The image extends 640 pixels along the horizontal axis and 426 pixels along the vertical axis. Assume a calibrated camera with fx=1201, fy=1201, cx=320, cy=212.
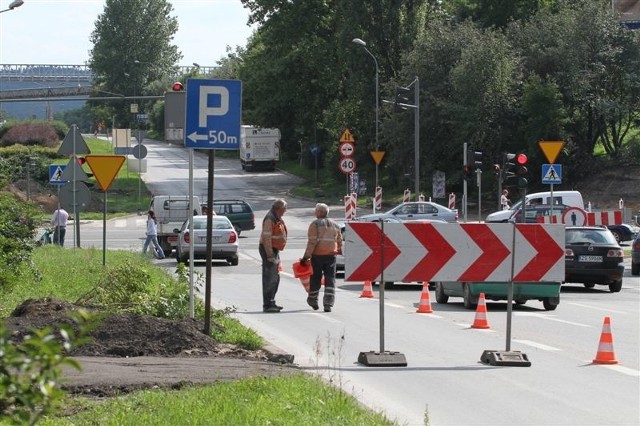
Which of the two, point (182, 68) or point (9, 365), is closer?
point (9, 365)

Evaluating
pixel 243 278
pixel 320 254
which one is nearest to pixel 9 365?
pixel 320 254

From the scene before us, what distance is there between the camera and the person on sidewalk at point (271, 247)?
1955 cm

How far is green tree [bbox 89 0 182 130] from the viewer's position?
13825cm

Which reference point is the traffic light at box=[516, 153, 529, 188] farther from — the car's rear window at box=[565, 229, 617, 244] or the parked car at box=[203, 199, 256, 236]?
the parked car at box=[203, 199, 256, 236]

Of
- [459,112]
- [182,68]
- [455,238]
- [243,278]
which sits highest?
[182,68]

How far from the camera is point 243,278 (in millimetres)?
30062

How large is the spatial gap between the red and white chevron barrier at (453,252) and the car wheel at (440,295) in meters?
9.21

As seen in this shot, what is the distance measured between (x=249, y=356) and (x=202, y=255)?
75.6ft

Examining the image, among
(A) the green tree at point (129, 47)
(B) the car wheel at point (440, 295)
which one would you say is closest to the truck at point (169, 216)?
(B) the car wheel at point (440, 295)

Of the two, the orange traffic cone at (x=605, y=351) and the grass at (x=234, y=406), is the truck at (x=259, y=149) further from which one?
the grass at (x=234, y=406)

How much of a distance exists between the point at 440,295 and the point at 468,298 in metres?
1.44

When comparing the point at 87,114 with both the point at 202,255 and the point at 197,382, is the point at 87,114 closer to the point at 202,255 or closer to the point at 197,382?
the point at 202,255

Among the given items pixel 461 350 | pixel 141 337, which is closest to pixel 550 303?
pixel 461 350

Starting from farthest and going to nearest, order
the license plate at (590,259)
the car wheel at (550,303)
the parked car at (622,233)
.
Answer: the parked car at (622,233), the license plate at (590,259), the car wheel at (550,303)
